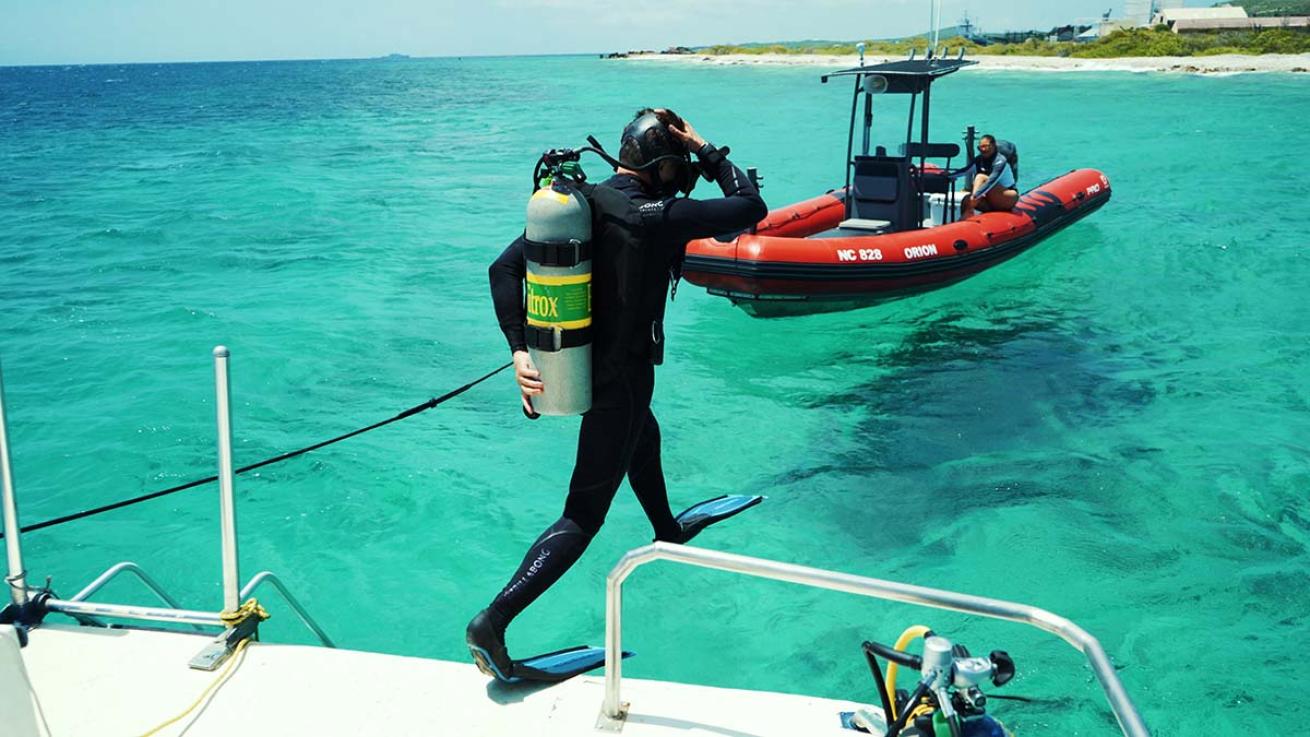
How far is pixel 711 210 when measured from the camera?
2674mm

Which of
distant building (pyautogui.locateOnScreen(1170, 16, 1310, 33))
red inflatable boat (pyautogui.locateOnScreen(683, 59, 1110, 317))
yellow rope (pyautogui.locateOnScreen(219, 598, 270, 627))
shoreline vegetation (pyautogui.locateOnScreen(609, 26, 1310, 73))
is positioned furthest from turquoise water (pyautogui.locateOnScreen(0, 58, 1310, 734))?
distant building (pyautogui.locateOnScreen(1170, 16, 1310, 33))

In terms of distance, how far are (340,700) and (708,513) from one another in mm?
1445

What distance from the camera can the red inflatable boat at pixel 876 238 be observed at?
8953 millimetres

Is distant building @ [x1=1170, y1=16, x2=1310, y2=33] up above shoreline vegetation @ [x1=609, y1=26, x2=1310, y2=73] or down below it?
above

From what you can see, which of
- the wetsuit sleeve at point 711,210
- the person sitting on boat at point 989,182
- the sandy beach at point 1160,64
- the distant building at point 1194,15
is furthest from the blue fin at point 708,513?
the distant building at point 1194,15

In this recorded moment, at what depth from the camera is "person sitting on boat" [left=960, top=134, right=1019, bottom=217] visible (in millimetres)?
10516

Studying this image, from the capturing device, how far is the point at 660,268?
2760mm

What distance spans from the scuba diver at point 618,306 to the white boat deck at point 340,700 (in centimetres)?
13

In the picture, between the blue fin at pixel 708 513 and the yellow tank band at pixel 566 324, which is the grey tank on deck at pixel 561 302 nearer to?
the yellow tank band at pixel 566 324

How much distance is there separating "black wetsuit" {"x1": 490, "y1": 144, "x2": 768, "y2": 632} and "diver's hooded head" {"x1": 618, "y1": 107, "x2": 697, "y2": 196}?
5 cm

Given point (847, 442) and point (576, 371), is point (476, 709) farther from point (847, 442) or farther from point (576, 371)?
point (847, 442)

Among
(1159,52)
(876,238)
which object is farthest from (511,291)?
(1159,52)

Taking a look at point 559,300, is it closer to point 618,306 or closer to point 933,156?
point 618,306

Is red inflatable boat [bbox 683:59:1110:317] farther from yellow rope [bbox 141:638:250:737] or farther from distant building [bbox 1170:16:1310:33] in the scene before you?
distant building [bbox 1170:16:1310:33]
